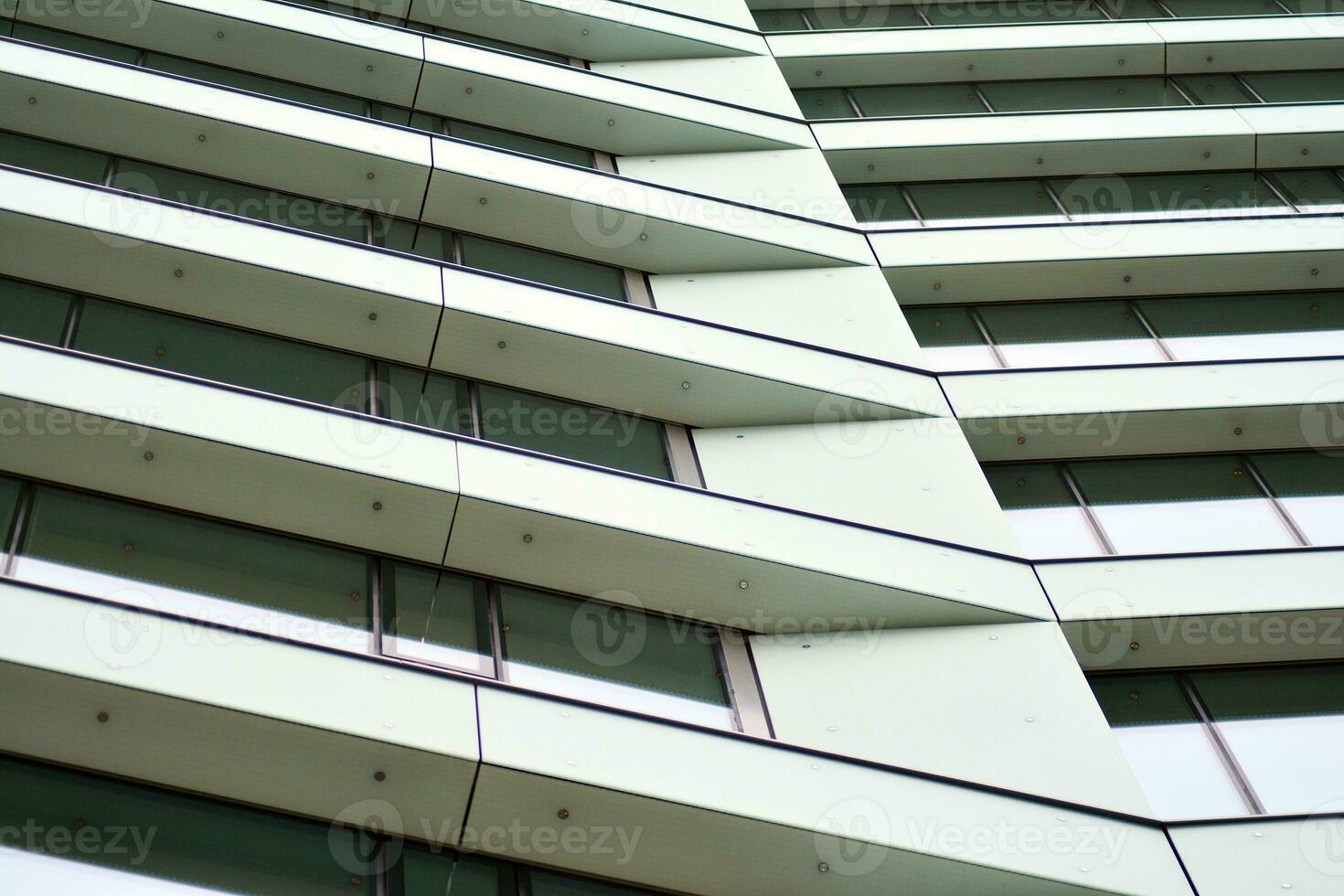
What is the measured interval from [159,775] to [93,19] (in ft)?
30.4

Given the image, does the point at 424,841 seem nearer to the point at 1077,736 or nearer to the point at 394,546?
the point at 394,546

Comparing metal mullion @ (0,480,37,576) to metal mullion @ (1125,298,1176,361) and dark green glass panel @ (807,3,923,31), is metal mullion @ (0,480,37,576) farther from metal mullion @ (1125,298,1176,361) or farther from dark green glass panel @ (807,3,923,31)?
dark green glass panel @ (807,3,923,31)

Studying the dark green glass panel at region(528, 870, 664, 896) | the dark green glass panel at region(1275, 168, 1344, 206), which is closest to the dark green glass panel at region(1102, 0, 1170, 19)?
the dark green glass panel at region(1275, 168, 1344, 206)

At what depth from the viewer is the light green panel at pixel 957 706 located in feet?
26.5

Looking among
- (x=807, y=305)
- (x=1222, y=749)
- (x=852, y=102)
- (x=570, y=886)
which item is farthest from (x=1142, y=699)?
(x=852, y=102)

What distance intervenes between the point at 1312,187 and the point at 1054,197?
329cm

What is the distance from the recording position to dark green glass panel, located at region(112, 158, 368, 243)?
11.2 meters

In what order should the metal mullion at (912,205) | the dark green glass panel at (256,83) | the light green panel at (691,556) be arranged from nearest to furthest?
the light green panel at (691,556)
the dark green glass panel at (256,83)
the metal mullion at (912,205)

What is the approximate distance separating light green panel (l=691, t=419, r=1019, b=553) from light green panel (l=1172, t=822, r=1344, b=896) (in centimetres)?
260

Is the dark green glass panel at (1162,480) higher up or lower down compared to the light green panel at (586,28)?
lower down

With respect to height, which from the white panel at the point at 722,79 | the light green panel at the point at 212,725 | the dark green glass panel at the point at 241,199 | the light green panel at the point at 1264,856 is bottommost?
the light green panel at the point at 1264,856

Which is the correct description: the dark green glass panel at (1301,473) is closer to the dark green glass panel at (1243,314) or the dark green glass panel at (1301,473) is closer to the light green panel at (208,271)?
the dark green glass panel at (1243,314)

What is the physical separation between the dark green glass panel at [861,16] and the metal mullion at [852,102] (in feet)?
5.26

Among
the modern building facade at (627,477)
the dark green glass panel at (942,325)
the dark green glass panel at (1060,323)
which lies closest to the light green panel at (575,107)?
the modern building facade at (627,477)
